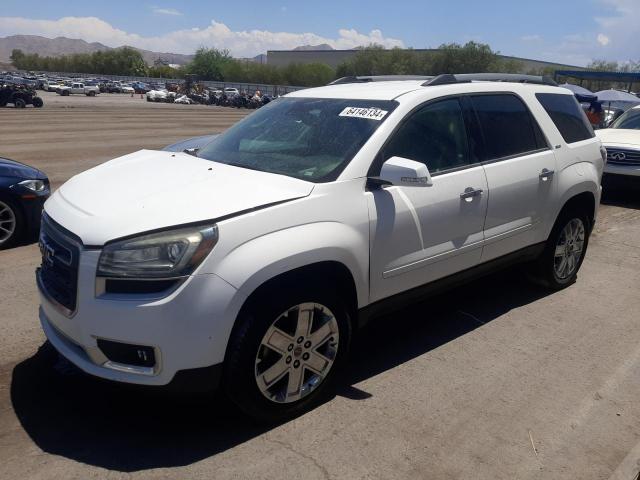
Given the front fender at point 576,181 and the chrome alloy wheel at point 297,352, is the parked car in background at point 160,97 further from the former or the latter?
the chrome alloy wheel at point 297,352

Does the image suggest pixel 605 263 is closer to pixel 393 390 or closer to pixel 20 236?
pixel 393 390

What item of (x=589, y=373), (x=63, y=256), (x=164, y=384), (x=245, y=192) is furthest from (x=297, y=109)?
(x=589, y=373)

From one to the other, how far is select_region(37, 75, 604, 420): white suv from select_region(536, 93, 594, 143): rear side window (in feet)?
1.10

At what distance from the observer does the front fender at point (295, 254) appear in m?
2.77

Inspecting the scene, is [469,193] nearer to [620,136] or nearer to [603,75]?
[620,136]

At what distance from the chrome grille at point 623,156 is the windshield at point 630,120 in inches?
75.6

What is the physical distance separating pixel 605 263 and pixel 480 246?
3.06 meters

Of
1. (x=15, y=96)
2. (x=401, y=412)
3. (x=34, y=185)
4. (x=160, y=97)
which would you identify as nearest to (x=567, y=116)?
(x=401, y=412)

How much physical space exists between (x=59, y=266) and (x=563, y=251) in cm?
420

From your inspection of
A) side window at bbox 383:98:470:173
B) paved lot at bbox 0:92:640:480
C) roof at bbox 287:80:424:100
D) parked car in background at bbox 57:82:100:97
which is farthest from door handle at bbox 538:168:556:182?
parked car in background at bbox 57:82:100:97

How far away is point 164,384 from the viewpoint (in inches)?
108

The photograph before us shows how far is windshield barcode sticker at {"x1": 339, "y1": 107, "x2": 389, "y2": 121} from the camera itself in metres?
3.65

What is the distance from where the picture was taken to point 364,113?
12.2 ft

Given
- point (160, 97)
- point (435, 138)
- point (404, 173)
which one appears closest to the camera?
point (404, 173)
